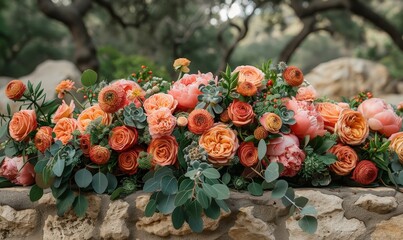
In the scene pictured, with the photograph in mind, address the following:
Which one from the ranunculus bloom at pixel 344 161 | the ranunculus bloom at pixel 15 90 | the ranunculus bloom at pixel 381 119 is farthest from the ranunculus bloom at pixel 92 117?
the ranunculus bloom at pixel 381 119

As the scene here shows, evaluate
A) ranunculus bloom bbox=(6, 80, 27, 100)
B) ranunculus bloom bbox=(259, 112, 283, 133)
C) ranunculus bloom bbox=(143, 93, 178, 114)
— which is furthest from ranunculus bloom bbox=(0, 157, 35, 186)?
ranunculus bloom bbox=(259, 112, 283, 133)

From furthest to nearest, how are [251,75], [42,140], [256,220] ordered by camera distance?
[251,75], [42,140], [256,220]

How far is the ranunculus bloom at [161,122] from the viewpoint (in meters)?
1.53

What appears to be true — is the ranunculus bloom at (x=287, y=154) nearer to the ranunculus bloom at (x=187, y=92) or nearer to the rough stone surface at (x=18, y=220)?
the ranunculus bloom at (x=187, y=92)

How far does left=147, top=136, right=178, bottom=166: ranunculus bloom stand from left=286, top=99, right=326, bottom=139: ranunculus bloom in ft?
1.41

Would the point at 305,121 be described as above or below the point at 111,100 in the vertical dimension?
below

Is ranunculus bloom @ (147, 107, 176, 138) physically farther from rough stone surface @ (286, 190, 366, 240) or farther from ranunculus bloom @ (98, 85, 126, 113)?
rough stone surface @ (286, 190, 366, 240)

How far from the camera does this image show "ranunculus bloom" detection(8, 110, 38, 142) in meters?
1.64

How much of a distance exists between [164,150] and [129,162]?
14cm

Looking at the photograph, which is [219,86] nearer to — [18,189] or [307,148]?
[307,148]

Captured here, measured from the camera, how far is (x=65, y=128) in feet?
5.51

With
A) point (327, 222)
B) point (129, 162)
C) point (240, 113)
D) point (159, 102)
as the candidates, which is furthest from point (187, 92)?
point (327, 222)

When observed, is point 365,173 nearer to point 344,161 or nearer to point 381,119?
point 344,161

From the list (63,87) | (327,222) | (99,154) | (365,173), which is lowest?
(327,222)
